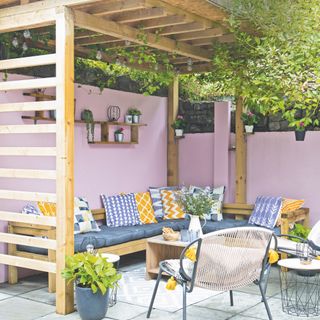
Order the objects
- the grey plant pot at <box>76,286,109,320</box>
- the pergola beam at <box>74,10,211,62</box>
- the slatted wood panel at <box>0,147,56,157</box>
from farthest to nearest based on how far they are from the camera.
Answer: the pergola beam at <box>74,10,211,62</box> < the slatted wood panel at <box>0,147,56,157</box> < the grey plant pot at <box>76,286,109,320</box>

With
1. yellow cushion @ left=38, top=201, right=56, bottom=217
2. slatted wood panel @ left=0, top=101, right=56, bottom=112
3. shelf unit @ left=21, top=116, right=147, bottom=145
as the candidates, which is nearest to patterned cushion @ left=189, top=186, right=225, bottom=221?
shelf unit @ left=21, top=116, right=147, bottom=145

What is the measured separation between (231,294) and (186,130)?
3879 mm

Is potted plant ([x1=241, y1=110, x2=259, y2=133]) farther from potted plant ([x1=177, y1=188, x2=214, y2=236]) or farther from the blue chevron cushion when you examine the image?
potted plant ([x1=177, y1=188, x2=214, y2=236])

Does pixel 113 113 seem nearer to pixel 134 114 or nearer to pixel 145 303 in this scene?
pixel 134 114

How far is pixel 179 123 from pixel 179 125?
1.2 inches

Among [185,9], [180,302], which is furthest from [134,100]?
[180,302]

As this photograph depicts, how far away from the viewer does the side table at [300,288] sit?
457 cm

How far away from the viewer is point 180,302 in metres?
5.05

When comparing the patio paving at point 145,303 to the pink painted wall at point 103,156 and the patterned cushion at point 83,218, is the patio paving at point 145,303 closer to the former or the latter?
the pink painted wall at point 103,156

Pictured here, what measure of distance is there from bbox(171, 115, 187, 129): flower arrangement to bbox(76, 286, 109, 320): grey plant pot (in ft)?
13.4

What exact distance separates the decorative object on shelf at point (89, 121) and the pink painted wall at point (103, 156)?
0.07m

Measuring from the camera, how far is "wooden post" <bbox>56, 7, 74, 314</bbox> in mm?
4676

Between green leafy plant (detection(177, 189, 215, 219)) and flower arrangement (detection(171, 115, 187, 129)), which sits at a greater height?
flower arrangement (detection(171, 115, 187, 129))

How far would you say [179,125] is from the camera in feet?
26.7
